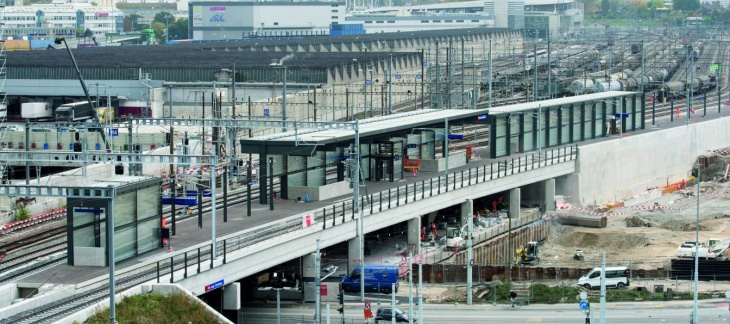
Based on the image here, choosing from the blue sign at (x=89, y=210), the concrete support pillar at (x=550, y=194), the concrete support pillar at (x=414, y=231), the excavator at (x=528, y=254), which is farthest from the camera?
the concrete support pillar at (x=550, y=194)

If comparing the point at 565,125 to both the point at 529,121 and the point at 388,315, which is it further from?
the point at 388,315

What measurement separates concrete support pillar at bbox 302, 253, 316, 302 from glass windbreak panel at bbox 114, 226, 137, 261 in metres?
5.74

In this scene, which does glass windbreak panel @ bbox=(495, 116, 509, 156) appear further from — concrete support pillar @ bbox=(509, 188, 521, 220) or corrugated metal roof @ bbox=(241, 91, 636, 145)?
concrete support pillar @ bbox=(509, 188, 521, 220)

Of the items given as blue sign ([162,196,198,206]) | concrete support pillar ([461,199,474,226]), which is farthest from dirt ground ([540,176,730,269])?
blue sign ([162,196,198,206])

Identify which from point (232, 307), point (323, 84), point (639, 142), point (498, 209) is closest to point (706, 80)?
point (323, 84)

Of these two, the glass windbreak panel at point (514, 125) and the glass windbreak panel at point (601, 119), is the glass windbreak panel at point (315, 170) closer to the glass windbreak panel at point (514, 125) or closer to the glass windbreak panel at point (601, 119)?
the glass windbreak panel at point (514, 125)

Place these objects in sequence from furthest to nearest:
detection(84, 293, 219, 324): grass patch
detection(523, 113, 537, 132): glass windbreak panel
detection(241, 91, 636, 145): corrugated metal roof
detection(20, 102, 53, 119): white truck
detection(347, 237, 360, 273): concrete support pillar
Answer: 1. detection(20, 102, 53, 119): white truck
2. detection(523, 113, 537, 132): glass windbreak panel
3. detection(241, 91, 636, 145): corrugated metal roof
4. detection(347, 237, 360, 273): concrete support pillar
5. detection(84, 293, 219, 324): grass patch

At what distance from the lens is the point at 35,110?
87.7m

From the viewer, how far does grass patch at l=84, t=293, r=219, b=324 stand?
1256 inches

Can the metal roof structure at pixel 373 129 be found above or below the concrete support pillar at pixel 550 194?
above

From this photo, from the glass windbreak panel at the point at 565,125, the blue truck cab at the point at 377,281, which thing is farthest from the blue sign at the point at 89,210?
the glass windbreak panel at the point at 565,125

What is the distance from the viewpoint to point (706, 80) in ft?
379

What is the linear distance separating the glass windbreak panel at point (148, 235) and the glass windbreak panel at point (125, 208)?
0.53 meters

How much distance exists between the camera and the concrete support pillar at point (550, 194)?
62094 millimetres
